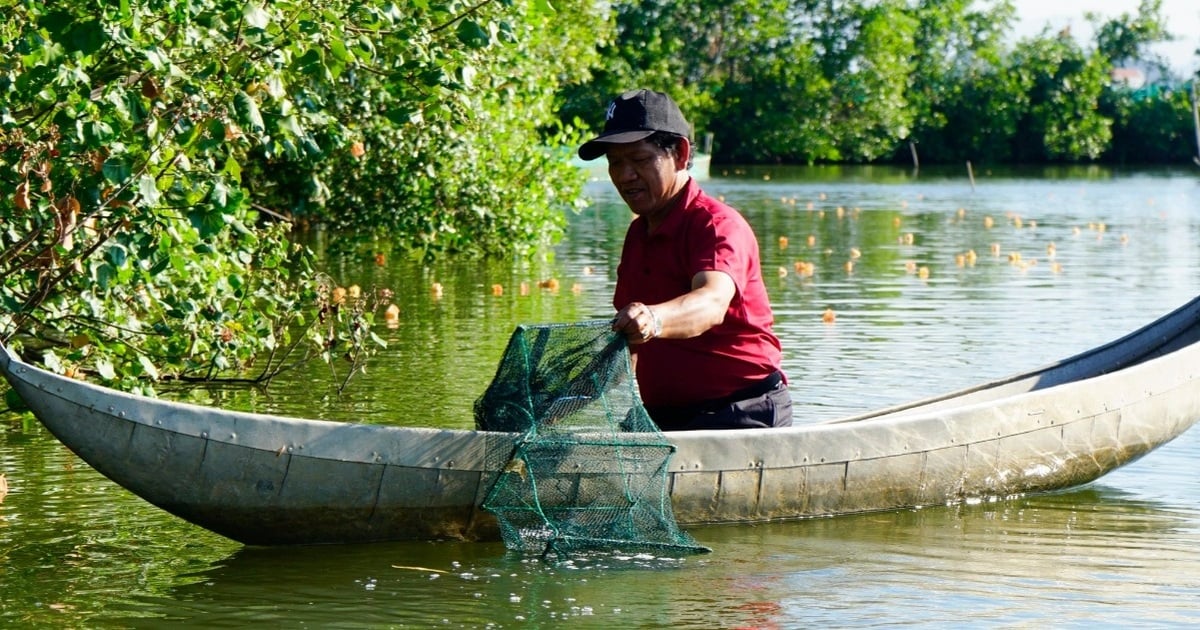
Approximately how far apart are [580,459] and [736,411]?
2.59ft

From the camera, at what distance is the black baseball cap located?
6555 mm

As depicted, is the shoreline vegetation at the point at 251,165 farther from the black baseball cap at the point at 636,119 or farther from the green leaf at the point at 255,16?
the black baseball cap at the point at 636,119

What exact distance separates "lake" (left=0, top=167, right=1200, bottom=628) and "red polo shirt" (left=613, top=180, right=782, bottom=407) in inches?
25.9

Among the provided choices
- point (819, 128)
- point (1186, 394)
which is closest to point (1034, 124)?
point (819, 128)

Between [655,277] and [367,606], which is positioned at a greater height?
[655,277]

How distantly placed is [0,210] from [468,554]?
106 inches

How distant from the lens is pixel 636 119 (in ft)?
21.6

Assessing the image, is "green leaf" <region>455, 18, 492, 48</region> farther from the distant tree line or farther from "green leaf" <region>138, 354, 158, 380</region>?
the distant tree line

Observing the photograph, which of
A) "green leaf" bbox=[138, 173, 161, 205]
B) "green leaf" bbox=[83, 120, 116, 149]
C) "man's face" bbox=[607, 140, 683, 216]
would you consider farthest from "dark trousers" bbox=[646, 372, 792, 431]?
"green leaf" bbox=[83, 120, 116, 149]

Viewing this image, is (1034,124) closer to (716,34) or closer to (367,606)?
(716,34)

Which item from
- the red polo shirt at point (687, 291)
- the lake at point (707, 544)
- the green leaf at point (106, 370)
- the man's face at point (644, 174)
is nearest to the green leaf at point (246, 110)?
the man's face at point (644, 174)

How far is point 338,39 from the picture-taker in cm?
768

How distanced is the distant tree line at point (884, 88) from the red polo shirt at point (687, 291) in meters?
54.8

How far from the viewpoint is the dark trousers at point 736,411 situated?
7086 mm
